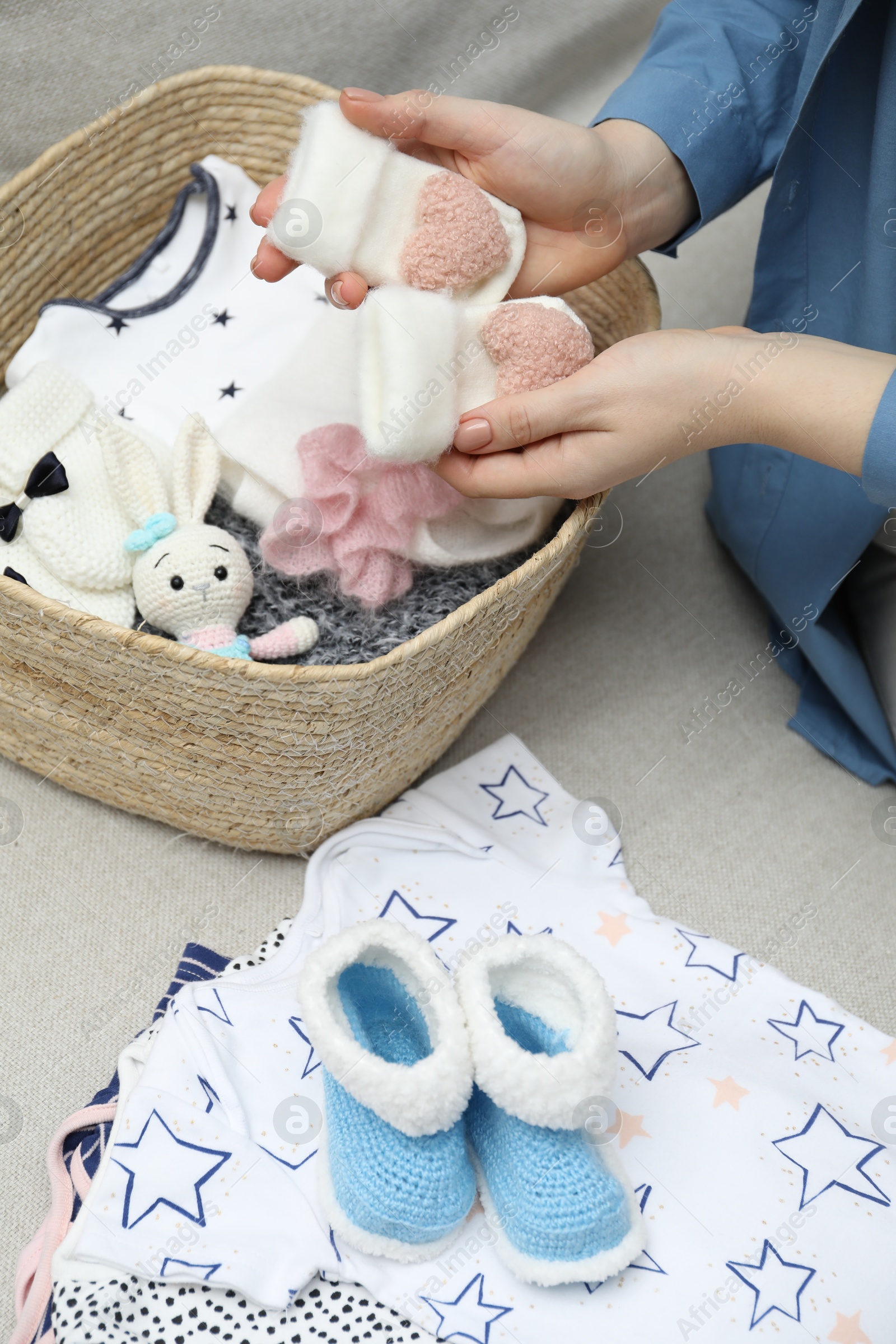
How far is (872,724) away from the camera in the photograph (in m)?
1.07

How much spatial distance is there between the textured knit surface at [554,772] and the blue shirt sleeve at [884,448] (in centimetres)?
46

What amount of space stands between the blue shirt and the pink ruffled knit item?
1.05 feet

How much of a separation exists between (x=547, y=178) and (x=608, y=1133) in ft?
2.64

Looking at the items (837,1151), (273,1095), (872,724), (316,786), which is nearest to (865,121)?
(872,724)

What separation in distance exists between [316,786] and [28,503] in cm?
36

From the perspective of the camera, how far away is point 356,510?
882 mm

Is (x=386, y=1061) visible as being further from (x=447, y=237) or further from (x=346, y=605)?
(x=447, y=237)

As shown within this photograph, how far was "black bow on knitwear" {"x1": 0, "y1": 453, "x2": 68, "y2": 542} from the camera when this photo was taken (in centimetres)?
87

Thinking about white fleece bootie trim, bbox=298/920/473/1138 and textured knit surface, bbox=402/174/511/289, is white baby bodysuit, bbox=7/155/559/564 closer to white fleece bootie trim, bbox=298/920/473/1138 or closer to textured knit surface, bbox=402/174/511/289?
textured knit surface, bbox=402/174/511/289

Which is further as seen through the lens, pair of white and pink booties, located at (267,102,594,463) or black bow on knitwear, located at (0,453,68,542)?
black bow on knitwear, located at (0,453,68,542)


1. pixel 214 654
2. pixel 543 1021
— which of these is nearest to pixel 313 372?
pixel 214 654

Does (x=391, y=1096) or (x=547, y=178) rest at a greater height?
(x=547, y=178)

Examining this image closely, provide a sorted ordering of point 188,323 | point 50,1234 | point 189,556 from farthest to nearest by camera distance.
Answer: point 188,323 → point 189,556 → point 50,1234

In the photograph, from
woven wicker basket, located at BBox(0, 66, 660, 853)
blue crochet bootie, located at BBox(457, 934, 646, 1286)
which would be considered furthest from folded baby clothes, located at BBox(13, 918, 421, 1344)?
woven wicker basket, located at BBox(0, 66, 660, 853)
